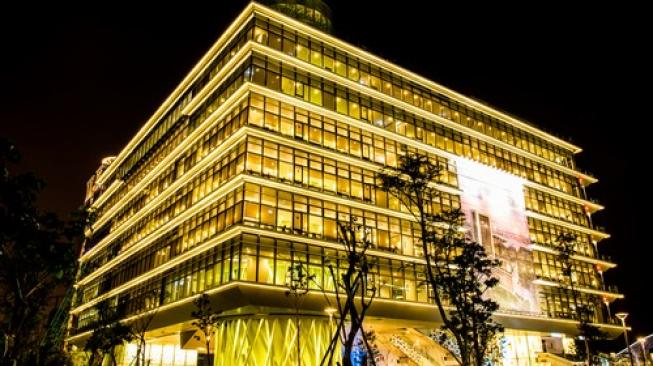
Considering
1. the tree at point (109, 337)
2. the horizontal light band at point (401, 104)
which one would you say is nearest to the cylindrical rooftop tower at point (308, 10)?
the horizontal light band at point (401, 104)

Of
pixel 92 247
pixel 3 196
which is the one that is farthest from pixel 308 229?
pixel 92 247

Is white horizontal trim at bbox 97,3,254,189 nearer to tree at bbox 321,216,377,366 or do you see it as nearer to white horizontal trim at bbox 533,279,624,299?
tree at bbox 321,216,377,366

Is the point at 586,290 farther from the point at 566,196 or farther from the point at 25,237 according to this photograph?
the point at 25,237

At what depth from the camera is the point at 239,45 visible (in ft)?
138

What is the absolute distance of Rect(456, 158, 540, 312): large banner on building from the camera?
156 ft

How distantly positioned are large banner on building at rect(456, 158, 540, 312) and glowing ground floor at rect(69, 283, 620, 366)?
195 cm

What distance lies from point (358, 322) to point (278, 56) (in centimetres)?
2778

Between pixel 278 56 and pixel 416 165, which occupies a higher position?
pixel 278 56

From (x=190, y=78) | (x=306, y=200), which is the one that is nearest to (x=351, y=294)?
(x=306, y=200)

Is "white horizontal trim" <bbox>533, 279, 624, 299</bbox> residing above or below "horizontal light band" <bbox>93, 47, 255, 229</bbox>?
below

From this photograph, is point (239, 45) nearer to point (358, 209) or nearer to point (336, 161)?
point (336, 161)

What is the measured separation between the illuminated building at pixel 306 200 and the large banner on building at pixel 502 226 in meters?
0.16

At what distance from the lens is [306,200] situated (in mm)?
39156

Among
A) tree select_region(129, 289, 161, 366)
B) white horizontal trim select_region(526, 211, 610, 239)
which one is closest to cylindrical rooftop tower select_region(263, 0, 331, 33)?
tree select_region(129, 289, 161, 366)
